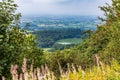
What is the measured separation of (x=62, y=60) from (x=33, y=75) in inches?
3242

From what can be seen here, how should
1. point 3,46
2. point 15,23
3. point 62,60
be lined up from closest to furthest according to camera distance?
point 3,46 → point 15,23 → point 62,60

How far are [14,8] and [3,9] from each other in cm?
71

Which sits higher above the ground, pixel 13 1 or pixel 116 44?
pixel 13 1

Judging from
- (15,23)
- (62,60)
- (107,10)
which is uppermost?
(15,23)

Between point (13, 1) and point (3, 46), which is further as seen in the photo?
point (13, 1)

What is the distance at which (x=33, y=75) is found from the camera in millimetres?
9820

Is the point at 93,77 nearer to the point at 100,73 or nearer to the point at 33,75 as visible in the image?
the point at 100,73

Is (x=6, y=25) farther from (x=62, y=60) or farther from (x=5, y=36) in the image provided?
(x=62, y=60)

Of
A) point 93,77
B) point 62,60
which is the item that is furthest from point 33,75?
point 62,60

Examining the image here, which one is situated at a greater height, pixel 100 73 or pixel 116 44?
pixel 100 73

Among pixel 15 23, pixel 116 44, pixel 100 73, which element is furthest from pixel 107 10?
pixel 100 73

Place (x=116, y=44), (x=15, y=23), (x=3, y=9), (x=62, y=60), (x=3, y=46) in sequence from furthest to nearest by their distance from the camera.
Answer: (x=62, y=60), (x=116, y=44), (x=15, y=23), (x=3, y=9), (x=3, y=46)

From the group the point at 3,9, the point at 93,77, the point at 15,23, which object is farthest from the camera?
the point at 15,23

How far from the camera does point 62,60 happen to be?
92.1 m
